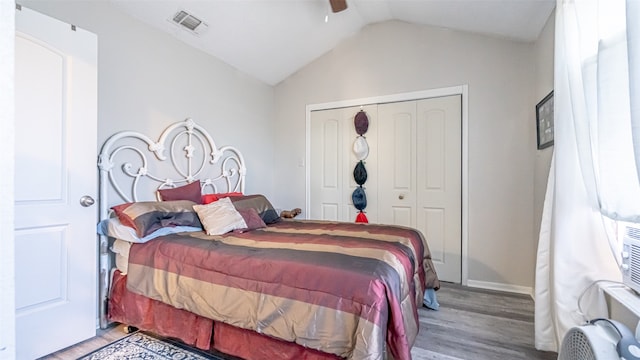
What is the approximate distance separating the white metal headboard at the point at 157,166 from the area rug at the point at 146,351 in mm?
350

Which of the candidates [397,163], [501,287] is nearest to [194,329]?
[397,163]

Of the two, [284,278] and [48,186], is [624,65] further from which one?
[48,186]

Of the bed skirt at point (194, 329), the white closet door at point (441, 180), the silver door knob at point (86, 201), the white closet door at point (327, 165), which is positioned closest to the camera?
the bed skirt at point (194, 329)

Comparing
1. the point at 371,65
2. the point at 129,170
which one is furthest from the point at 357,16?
the point at 129,170

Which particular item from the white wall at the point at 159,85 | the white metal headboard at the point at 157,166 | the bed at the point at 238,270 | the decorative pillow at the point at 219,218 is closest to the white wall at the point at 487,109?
the bed at the point at 238,270

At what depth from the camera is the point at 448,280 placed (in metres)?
3.23

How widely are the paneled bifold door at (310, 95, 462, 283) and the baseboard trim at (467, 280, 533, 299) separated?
0.15 m

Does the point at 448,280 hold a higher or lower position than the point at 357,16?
lower

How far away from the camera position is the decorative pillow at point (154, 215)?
2027 mm

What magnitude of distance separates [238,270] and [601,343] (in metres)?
1.53

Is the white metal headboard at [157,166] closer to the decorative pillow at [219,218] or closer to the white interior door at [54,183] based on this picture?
the white interior door at [54,183]

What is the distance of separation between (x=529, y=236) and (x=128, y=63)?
389 centimetres

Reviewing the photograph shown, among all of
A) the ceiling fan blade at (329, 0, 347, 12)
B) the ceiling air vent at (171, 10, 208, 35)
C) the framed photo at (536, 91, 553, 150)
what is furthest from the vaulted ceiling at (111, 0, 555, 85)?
the framed photo at (536, 91, 553, 150)

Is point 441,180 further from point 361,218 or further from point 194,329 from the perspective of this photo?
point 194,329
